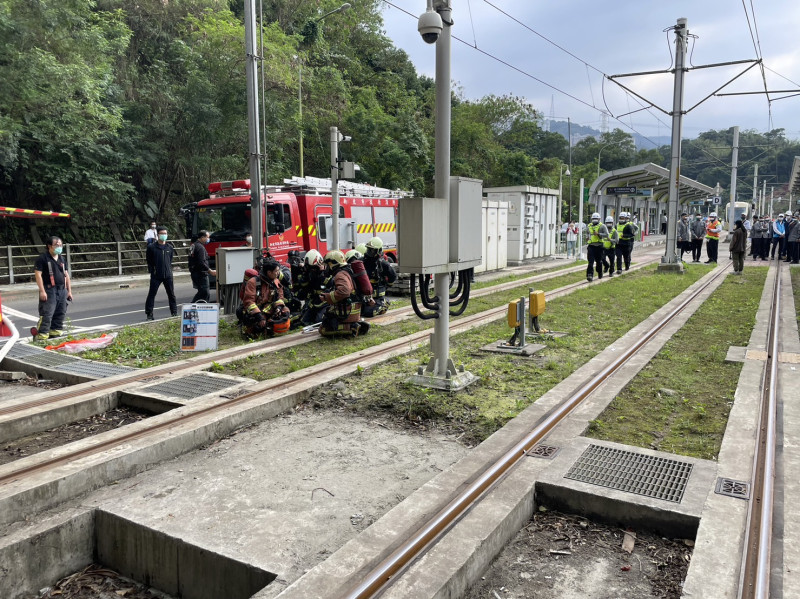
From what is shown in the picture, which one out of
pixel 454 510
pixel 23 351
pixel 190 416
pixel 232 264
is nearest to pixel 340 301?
pixel 232 264

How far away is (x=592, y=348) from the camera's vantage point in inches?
331

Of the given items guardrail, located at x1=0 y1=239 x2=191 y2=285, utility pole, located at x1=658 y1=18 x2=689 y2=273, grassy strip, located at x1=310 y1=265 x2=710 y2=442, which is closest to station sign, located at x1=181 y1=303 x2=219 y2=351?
grassy strip, located at x1=310 y1=265 x2=710 y2=442

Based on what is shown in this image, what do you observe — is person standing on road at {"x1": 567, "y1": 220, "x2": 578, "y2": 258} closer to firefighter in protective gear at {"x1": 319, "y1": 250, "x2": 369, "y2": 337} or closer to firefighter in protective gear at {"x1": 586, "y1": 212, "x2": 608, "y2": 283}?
firefighter in protective gear at {"x1": 586, "y1": 212, "x2": 608, "y2": 283}

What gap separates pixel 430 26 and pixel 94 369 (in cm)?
543

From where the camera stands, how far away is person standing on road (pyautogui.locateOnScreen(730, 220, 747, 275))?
1861 centimetres

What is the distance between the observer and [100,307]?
1460 cm

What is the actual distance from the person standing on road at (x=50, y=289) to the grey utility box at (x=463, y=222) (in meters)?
6.48

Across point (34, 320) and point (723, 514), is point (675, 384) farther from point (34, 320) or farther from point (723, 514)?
point (34, 320)

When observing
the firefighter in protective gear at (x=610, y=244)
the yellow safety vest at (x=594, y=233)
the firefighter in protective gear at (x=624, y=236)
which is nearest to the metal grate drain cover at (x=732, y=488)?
the yellow safety vest at (x=594, y=233)

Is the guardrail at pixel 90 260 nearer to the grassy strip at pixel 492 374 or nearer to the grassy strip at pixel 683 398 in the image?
the grassy strip at pixel 492 374

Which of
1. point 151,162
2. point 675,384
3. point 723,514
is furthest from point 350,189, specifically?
point 723,514

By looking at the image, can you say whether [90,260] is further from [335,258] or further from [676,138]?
[676,138]

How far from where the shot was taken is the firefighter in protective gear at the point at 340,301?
895cm

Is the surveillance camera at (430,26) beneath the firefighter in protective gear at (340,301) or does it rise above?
above
